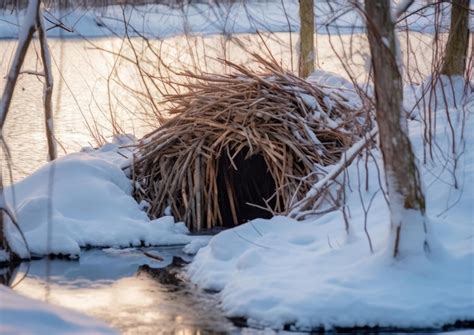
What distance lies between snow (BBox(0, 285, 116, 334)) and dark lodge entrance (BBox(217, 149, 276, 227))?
14.1ft

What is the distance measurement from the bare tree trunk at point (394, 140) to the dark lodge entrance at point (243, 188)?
385cm

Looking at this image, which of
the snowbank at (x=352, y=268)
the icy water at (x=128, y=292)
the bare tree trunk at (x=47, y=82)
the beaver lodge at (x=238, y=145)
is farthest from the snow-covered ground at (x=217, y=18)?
the icy water at (x=128, y=292)

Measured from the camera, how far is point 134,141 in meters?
12.0

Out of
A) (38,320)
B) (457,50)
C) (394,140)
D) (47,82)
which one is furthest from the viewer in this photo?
(457,50)

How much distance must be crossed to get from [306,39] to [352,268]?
7.88m

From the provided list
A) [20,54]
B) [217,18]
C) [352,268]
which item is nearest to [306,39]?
[217,18]

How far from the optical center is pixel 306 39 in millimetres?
14617

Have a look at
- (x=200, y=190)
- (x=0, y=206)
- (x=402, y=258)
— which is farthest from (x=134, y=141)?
(x=402, y=258)

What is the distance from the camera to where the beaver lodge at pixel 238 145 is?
33.8ft

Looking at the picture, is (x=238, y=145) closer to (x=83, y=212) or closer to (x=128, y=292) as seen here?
(x=83, y=212)

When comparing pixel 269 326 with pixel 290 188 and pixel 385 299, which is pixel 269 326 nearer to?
pixel 385 299

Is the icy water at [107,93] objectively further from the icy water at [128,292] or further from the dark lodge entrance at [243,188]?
the icy water at [128,292]

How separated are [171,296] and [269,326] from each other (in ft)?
3.85

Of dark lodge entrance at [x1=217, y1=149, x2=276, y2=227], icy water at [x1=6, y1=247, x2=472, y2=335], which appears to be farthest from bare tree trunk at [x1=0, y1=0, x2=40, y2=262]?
dark lodge entrance at [x1=217, y1=149, x2=276, y2=227]
